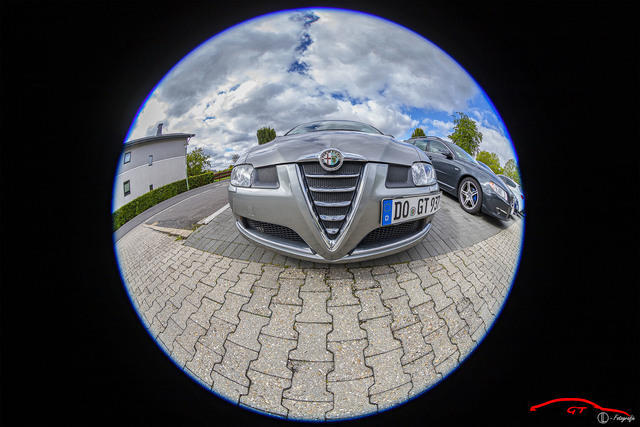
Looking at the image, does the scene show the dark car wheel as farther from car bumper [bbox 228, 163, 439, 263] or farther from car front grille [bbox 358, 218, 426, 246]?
car bumper [bbox 228, 163, 439, 263]

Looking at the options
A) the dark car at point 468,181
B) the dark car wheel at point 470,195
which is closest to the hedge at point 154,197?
the dark car at point 468,181

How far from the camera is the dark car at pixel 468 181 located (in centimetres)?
108

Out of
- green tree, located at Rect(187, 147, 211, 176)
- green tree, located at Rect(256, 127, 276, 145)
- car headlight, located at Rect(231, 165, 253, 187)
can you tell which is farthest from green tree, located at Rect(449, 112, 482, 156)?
green tree, located at Rect(187, 147, 211, 176)

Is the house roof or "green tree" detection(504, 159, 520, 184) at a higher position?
the house roof

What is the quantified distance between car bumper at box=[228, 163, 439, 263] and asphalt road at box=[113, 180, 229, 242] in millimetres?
278

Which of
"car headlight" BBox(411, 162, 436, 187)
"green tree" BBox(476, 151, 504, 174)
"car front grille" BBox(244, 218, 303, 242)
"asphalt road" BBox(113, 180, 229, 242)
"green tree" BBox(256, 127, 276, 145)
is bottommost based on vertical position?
"car front grille" BBox(244, 218, 303, 242)

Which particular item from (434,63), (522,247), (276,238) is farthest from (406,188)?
(522,247)

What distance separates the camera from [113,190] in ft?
3.30

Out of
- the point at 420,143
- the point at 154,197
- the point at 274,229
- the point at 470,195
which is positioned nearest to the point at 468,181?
the point at 470,195

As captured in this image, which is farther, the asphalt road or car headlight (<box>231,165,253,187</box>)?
the asphalt road

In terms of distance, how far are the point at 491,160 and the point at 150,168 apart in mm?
1616

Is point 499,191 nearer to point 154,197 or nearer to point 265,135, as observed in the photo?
point 265,135

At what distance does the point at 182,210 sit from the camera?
1021 millimetres

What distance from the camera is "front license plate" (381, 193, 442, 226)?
0.80 meters
